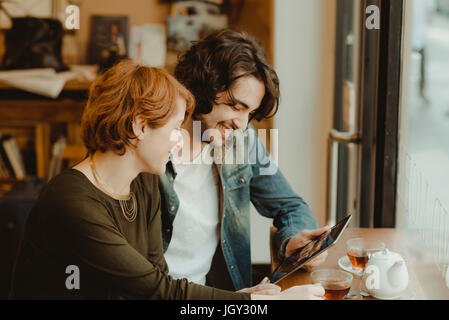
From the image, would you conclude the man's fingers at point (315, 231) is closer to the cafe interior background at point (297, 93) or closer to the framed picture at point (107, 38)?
the cafe interior background at point (297, 93)

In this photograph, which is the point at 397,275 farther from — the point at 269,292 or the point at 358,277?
the point at 269,292

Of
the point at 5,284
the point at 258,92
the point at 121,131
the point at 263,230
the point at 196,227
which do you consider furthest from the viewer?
the point at 263,230

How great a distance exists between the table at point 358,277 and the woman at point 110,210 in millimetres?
134

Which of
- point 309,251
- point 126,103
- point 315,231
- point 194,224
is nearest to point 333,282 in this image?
point 309,251

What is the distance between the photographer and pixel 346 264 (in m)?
1.30

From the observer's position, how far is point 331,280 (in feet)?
3.73

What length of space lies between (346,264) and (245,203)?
34cm

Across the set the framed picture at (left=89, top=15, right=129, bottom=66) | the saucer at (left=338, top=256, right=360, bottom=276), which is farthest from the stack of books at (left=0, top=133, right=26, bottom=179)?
the saucer at (left=338, top=256, right=360, bottom=276)

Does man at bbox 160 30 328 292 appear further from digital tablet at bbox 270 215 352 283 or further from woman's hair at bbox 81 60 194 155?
woman's hair at bbox 81 60 194 155

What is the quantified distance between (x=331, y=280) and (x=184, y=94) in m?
0.47

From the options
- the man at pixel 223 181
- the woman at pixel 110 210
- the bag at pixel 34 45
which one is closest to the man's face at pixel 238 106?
the man at pixel 223 181
